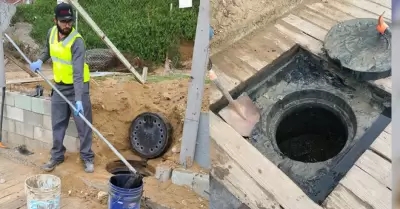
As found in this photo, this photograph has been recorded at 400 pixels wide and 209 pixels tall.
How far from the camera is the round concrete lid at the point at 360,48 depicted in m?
1.54

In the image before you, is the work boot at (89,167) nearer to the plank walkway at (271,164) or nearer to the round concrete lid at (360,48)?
the plank walkway at (271,164)

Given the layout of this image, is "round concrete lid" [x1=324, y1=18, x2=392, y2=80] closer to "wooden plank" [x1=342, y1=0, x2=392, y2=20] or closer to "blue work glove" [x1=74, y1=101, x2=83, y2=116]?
"wooden plank" [x1=342, y1=0, x2=392, y2=20]

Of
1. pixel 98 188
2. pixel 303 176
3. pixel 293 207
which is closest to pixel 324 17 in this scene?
pixel 303 176

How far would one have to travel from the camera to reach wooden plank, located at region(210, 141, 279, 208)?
1.52 metres

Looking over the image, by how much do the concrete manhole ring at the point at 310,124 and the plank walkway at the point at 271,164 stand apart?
0.45ft

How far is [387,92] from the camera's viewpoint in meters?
1.53

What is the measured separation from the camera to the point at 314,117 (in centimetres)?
176

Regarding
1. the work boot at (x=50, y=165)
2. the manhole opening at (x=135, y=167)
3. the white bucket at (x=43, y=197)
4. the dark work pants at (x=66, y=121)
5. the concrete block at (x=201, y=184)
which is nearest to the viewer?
the white bucket at (x=43, y=197)

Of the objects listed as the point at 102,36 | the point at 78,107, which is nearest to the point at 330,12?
the point at 78,107

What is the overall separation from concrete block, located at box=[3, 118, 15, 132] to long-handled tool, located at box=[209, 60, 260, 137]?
3.47m

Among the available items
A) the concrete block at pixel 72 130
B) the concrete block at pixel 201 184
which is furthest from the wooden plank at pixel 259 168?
the concrete block at pixel 72 130

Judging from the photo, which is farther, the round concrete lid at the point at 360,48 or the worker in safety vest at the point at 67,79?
the worker in safety vest at the point at 67,79

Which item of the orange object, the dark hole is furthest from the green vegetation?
the orange object

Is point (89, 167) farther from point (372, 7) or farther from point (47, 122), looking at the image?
point (372, 7)
